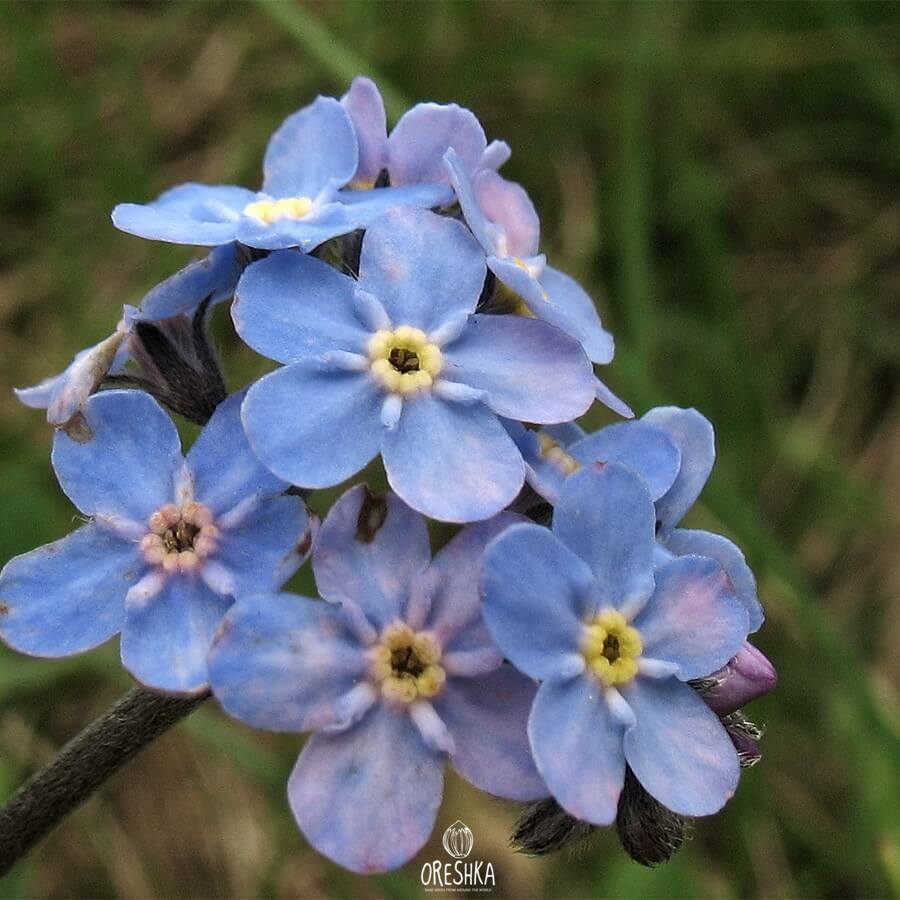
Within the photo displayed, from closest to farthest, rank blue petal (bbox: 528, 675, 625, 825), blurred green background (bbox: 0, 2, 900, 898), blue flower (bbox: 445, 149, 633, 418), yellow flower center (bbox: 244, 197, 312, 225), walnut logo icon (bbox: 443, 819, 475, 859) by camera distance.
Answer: blue petal (bbox: 528, 675, 625, 825), blue flower (bbox: 445, 149, 633, 418), yellow flower center (bbox: 244, 197, 312, 225), walnut logo icon (bbox: 443, 819, 475, 859), blurred green background (bbox: 0, 2, 900, 898)

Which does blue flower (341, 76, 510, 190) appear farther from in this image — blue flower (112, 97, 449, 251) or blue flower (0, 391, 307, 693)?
blue flower (0, 391, 307, 693)

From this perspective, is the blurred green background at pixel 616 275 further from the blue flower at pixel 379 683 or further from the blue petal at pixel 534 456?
the blue flower at pixel 379 683

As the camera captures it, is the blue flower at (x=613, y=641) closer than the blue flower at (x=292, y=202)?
Yes

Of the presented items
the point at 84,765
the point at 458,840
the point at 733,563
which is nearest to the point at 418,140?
the point at 733,563

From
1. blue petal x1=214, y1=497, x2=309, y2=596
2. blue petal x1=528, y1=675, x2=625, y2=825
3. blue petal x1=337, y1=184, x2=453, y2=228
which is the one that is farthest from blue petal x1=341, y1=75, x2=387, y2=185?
blue petal x1=528, y1=675, x2=625, y2=825

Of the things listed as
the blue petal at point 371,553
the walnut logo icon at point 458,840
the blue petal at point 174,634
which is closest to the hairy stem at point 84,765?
the blue petal at point 174,634

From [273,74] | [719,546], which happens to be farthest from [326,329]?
[273,74]
